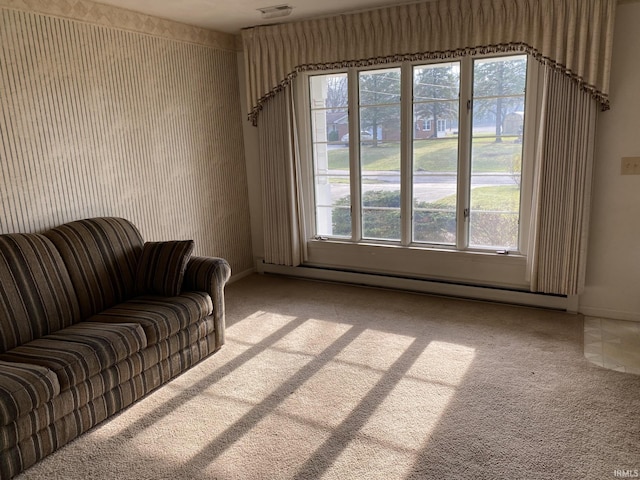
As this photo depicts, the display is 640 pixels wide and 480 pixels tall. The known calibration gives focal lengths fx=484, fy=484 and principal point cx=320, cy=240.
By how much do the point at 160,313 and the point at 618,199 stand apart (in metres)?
3.31

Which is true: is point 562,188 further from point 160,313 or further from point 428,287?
Answer: point 160,313

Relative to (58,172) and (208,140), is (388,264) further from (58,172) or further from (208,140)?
(58,172)

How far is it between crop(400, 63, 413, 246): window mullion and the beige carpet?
0.96 meters

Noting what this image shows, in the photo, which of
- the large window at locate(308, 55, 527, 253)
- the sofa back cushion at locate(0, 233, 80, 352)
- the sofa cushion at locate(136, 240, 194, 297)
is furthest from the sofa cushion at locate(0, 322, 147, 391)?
the large window at locate(308, 55, 527, 253)

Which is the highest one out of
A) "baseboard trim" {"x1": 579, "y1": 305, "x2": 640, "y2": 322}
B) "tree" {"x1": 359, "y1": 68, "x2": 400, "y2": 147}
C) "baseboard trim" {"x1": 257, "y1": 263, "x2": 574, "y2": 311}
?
"tree" {"x1": 359, "y1": 68, "x2": 400, "y2": 147}

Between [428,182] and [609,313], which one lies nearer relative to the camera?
[609,313]

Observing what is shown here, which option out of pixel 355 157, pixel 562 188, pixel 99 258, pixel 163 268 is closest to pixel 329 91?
pixel 355 157

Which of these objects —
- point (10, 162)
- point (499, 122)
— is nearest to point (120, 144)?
point (10, 162)

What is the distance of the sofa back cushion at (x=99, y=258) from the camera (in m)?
3.07

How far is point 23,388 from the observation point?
213 centimetres

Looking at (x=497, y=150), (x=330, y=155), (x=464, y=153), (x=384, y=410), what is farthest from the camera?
(x=330, y=155)

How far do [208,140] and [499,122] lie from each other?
2610mm

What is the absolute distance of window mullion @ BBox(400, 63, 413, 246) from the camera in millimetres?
4168

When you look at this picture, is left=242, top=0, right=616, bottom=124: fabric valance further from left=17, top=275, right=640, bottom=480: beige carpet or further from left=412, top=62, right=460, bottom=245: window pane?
left=17, top=275, right=640, bottom=480: beige carpet
